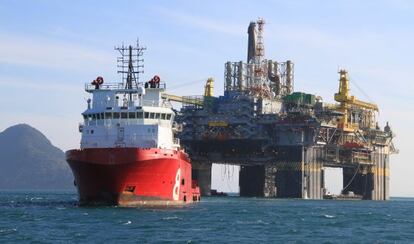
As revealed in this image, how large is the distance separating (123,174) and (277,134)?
61.4 m

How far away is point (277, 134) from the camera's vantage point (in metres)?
131

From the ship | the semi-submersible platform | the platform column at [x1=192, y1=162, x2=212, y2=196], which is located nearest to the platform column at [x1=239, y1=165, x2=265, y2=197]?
the semi-submersible platform

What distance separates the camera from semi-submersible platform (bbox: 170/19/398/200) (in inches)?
5064

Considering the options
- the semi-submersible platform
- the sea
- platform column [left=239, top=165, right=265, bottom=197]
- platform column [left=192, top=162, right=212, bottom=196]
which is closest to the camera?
the sea

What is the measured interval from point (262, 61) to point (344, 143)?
62.5 feet

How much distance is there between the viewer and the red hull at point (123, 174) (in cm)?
7119

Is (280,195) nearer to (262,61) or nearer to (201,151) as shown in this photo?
(201,151)

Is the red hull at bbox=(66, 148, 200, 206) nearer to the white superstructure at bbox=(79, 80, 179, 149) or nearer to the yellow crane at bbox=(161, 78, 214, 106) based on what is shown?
the white superstructure at bbox=(79, 80, 179, 149)

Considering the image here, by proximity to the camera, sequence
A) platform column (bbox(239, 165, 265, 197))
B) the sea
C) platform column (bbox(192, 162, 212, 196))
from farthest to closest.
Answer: platform column (bbox(239, 165, 265, 197)), platform column (bbox(192, 162, 212, 196)), the sea

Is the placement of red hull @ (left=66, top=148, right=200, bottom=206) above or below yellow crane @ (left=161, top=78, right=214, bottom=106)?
below

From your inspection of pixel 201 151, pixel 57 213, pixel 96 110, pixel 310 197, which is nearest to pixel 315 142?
pixel 310 197

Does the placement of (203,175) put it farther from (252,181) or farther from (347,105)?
(347,105)

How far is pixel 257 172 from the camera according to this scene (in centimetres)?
13725

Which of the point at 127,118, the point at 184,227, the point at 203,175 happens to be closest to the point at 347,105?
the point at 203,175
